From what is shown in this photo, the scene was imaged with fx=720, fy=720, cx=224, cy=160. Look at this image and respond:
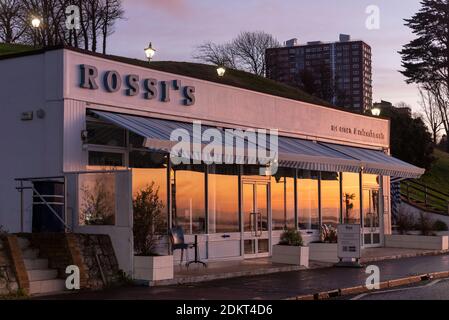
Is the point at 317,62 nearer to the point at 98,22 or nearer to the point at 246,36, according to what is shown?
the point at 246,36

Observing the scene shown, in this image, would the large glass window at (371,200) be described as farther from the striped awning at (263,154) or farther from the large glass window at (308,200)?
the large glass window at (308,200)

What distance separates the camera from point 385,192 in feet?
94.8

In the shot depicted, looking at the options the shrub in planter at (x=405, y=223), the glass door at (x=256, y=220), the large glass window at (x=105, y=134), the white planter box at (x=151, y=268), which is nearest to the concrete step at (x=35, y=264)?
the white planter box at (x=151, y=268)

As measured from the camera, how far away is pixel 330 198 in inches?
1008

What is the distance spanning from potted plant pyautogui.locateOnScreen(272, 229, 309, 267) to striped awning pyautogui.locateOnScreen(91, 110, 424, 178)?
1941mm

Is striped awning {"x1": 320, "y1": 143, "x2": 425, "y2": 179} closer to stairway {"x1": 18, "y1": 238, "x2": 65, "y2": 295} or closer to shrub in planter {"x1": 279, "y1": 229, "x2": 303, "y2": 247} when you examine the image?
shrub in planter {"x1": 279, "y1": 229, "x2": 303, "y2": 247}

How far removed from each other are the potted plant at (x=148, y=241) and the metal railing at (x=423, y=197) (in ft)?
72.2

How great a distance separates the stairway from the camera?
541 inches

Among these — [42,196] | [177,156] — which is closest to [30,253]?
[42,196]

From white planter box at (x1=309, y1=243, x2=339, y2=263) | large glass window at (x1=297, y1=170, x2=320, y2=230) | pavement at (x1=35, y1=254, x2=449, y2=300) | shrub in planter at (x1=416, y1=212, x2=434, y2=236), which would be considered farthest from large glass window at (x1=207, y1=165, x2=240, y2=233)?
shrub in planter at (x1=416, y1=212, x2=434, y2=236)

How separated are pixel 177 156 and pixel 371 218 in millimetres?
12866

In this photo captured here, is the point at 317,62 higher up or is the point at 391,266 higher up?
the point at 317,62
